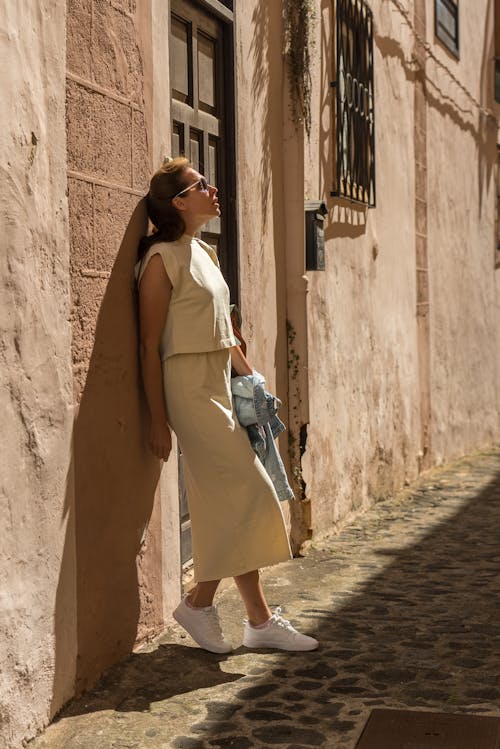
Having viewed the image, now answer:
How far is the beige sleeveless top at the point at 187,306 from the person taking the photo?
4.25 m

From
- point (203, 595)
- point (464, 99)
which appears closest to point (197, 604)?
point (203, 595)

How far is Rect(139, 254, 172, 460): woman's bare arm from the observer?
4.25 m

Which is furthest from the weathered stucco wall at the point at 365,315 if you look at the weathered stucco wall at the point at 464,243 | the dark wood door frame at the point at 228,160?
the dark wood door frame at the point at 228,160

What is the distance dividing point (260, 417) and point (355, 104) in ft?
13.1

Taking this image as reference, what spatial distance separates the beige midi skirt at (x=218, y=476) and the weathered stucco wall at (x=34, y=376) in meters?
0.61

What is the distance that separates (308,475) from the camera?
22.1ft

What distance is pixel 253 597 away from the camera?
14.6 feet

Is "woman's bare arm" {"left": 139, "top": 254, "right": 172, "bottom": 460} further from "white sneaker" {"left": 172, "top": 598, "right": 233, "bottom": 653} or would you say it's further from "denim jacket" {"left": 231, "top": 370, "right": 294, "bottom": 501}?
"white sneaker" {"left": 172, "top": 598, "right": 233, "bottom": 653}

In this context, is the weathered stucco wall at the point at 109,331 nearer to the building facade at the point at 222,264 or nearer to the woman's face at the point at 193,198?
the building facade at the point at 222,264

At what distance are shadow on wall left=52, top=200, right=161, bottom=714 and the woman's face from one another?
0.62 ft

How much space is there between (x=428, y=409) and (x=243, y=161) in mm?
4523

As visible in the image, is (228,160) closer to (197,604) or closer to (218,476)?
(218,476)

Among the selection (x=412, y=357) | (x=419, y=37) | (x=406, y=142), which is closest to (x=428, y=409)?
(x=412, y=357)

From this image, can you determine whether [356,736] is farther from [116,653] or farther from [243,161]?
[243,161]
